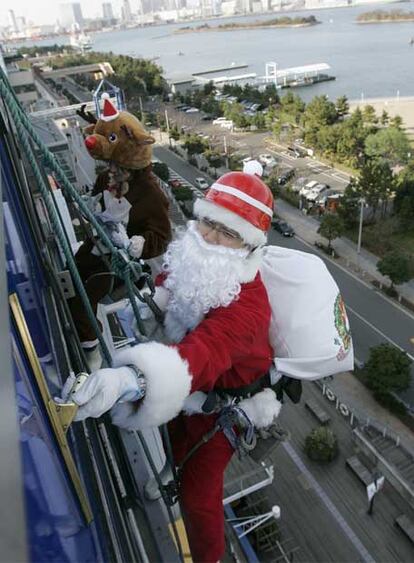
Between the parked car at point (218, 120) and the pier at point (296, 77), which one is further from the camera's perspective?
the pier at point (296, 77)

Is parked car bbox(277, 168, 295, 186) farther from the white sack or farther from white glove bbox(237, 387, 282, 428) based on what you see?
white glove bbox(237, 387, 282, 428)

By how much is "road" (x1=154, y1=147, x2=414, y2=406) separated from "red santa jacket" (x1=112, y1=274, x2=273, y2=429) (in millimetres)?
6706

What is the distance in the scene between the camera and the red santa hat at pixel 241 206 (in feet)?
4.96

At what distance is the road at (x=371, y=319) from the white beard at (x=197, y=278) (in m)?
6.72

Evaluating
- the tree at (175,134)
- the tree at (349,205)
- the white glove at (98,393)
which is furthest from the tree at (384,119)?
the white glove at (98,393)

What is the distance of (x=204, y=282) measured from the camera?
4.83 feet

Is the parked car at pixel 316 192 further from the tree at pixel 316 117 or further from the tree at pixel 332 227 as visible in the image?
the tree at pixel 316 117

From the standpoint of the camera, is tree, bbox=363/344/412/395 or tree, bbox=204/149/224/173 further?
tree, bbox=204/149/224/173

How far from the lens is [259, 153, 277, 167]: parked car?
16656mm

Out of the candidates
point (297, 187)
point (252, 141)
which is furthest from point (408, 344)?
point (252, 141)

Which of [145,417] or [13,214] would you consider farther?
[13,214]

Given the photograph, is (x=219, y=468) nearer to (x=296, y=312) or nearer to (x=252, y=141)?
(x=296, y=312)

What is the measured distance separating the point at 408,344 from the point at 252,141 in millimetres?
14059

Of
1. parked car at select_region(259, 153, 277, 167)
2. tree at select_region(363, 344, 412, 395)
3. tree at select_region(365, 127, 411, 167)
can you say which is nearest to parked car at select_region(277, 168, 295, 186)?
parked car at select_region(259, 153, 277, 167)
